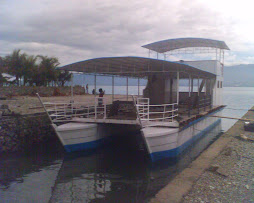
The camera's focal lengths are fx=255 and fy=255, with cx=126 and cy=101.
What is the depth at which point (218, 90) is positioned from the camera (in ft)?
68.0

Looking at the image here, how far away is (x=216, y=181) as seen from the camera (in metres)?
7.11

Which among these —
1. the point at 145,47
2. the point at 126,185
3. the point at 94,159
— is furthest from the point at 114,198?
the point at 145,47

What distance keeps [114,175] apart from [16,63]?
73.7 ft

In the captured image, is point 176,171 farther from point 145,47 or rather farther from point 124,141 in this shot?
point 145,47

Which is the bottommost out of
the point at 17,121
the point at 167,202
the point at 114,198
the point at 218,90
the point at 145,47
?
the point at 114,198

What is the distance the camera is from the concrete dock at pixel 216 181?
614 cm

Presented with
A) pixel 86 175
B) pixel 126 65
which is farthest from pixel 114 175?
pixel 126 65

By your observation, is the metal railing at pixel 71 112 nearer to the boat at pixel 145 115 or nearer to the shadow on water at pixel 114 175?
the boat at pixel 145 115

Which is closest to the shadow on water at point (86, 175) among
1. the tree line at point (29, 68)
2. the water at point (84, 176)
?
the water at point (84, 176)

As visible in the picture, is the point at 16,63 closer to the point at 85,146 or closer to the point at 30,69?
the point at 30,69

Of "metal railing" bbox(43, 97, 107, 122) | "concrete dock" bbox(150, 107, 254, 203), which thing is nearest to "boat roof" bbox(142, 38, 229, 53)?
"metal railing" bbox(43, 97, 107, 122)

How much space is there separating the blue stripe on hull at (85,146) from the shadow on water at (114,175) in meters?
0.26

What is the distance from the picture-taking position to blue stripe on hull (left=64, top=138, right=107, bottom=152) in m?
10.9

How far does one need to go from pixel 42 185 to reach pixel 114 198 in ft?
A: 8.12
